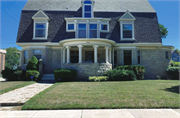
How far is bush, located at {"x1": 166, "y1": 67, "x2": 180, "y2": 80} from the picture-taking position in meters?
14.6

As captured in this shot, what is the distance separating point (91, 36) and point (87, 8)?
3.81 m

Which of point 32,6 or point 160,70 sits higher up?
point 32,6

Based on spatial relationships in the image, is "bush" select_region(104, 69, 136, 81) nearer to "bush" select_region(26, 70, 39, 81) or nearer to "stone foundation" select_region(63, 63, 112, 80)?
"stone foundation" select_region(63, 63, 112, 80)

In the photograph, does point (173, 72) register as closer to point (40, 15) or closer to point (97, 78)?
point (97, 78)

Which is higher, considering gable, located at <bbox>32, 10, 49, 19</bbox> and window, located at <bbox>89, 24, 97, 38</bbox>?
gable, located at <bbox>32, 10, 49, 19</bbox>

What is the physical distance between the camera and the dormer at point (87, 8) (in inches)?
645

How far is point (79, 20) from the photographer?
1564 cm

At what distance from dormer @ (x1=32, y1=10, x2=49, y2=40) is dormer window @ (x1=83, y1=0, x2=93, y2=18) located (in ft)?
15.3

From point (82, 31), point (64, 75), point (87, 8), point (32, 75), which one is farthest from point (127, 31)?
point (32, 75)

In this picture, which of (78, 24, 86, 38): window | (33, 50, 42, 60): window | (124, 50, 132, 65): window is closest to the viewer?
(33, 50, 42, 60): window

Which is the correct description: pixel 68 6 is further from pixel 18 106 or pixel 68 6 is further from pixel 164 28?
pixel 164 28

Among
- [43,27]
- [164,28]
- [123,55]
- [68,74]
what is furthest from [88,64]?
[164,28]

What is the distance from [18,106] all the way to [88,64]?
8.36 metres

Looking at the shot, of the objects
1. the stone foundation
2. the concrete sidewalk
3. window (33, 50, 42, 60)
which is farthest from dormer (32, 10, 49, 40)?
the concrete sidewalk
